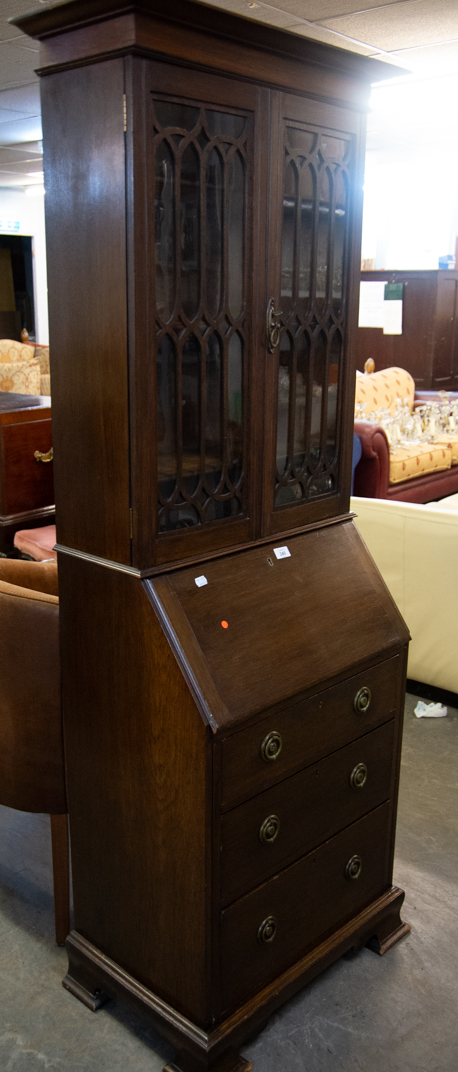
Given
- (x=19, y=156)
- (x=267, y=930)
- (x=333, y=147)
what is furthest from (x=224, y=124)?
Answer: (x=19, y=156)

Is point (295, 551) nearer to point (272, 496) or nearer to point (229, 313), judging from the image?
point (272, 496)

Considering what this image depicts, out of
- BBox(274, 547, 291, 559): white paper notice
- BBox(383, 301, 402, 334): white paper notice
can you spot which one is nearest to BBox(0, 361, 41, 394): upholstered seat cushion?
BBox(383, 301, 402, 334): white paper notice

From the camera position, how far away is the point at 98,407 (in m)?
1.55

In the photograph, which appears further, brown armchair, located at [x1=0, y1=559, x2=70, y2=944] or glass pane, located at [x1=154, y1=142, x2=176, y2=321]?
brown armchair, located at [x1=0, y1=559, x2=70, y2=944]

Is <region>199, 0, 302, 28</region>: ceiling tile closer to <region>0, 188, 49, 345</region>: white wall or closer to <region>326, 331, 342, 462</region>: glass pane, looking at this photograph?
<region>326, 331, 342, 462</region>: glass pane

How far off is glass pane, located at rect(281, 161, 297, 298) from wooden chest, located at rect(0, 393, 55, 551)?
190 cm

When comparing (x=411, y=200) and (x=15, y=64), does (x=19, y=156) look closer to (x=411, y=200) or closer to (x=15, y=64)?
(x=15, y=64)

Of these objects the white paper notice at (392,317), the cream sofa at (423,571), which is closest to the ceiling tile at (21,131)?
the white paper notice at (392,317)

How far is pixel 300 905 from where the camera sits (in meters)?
1.83

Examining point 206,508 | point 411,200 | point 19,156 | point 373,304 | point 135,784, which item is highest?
point 19,156

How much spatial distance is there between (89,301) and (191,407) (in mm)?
263

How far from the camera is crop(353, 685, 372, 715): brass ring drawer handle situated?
187 centimetres

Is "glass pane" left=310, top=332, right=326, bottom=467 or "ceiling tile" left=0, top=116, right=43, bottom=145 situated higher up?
"ceiling tile" left=0, top=116, right=43, bottom=145

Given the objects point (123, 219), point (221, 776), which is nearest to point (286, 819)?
point (221, 776)
